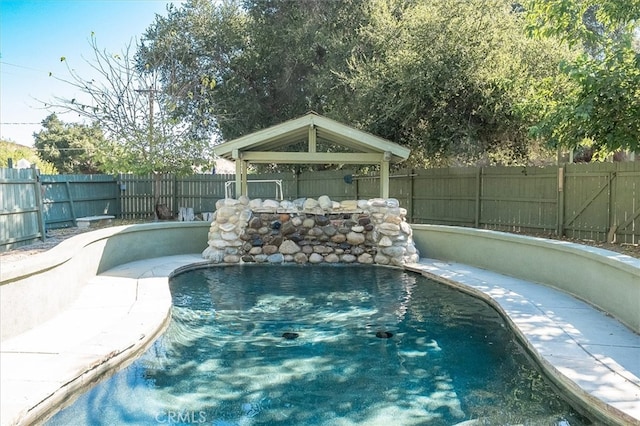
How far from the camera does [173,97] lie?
16.0 m

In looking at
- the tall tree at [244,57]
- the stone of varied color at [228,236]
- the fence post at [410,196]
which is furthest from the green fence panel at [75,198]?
the fence post at [410,196]

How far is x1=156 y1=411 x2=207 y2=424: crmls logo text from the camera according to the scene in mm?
3512

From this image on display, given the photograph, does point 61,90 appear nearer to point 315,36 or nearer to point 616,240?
point 315,36

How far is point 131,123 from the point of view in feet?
50.1

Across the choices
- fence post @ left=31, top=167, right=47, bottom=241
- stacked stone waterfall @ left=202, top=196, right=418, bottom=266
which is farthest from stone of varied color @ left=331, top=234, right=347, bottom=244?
fence post @ left=31, top=167, right=47, bottom=241

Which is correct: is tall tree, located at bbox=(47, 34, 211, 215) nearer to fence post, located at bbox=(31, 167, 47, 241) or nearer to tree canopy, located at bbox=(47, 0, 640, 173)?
tree canopy, located at bbox=(47, 0, 640, 173)

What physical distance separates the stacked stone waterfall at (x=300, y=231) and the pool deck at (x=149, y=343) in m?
2.98

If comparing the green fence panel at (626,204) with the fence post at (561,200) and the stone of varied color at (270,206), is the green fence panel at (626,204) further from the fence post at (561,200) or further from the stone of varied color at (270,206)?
the stone of varied color at (270,206)

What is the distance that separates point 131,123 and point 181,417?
43.8ft

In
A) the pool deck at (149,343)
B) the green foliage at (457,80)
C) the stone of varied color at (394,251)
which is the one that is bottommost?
the pool deck at (149,343)

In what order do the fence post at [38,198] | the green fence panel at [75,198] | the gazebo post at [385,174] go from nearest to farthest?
the fence post at [38,198]
the gazebo post at [385,174]
the green fence panel at [75,198]

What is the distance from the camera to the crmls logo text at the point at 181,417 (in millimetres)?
3512

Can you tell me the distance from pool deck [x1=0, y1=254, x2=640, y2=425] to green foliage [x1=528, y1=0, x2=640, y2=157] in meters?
2.68

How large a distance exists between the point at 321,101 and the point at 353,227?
8012 millimetres
